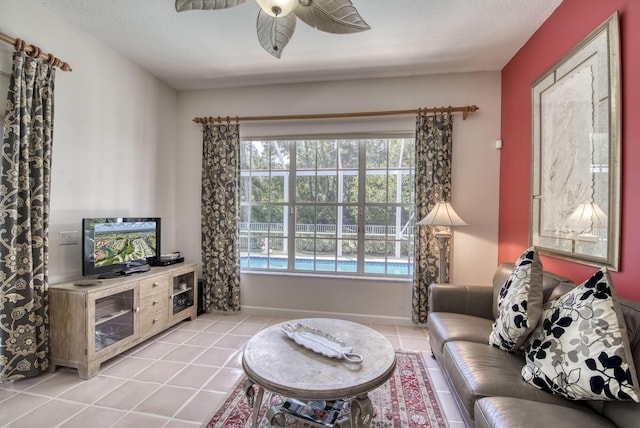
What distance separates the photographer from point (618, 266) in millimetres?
1558

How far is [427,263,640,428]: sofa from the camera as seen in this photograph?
3.64 feet

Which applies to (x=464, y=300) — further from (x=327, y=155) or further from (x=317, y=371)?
(x=327, y=155)

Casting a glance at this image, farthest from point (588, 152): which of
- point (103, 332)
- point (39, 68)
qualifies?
point (39, 68)

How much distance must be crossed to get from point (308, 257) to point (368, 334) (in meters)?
1.68

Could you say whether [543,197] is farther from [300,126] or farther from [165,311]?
[165,311]

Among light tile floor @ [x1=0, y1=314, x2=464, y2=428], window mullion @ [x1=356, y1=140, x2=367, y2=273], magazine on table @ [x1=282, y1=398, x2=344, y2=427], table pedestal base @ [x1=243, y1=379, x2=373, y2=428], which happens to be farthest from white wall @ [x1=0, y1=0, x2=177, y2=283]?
window mullion @ [x1=356, y1=140, x2=367, y2=273]

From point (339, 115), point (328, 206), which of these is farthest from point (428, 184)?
point (339, 115)

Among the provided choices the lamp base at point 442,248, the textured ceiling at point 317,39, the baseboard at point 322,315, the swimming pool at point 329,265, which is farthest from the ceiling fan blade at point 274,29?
the baseboard at point 322,315

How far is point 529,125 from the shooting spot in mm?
2455

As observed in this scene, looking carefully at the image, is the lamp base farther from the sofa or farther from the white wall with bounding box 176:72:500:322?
the sofa

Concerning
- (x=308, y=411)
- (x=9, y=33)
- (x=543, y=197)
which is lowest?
(x=308, y=411)

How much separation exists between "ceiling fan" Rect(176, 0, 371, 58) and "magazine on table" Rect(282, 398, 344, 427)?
197cm

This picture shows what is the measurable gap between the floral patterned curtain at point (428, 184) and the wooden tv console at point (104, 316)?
8.62 ft

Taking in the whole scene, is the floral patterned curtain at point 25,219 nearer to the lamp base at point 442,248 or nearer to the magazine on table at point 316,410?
the magazine on table at point 316,410
